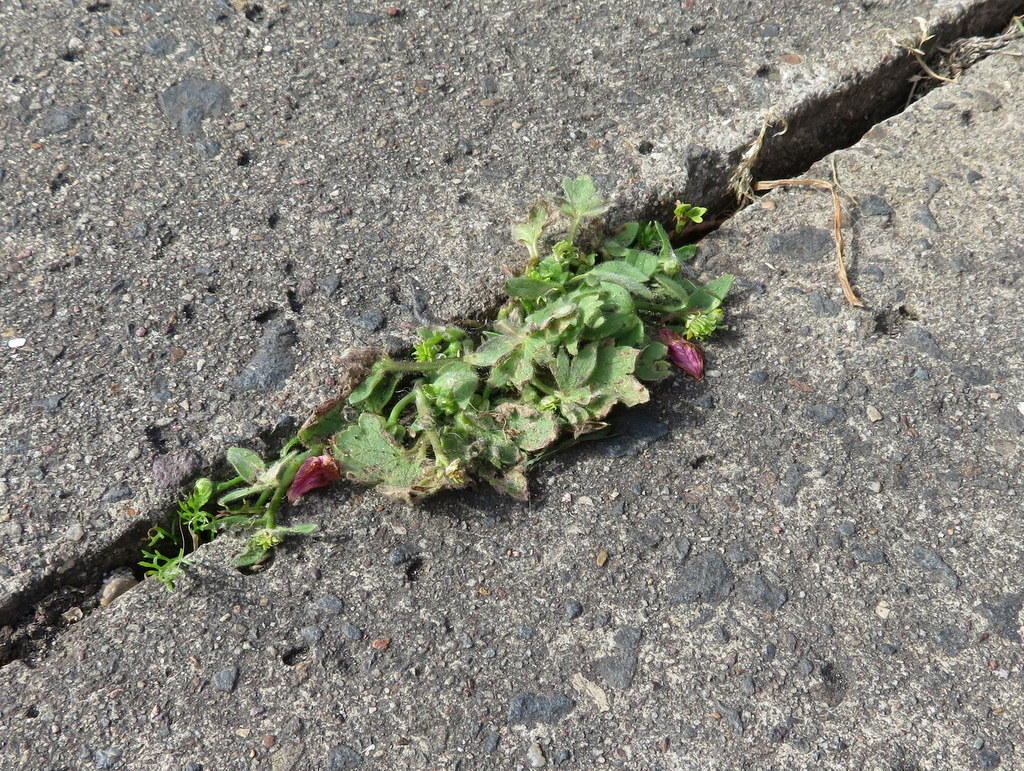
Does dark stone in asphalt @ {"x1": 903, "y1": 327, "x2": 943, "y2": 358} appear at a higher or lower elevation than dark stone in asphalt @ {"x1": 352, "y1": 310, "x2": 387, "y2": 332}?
lower

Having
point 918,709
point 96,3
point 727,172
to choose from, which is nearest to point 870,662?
point 918,709

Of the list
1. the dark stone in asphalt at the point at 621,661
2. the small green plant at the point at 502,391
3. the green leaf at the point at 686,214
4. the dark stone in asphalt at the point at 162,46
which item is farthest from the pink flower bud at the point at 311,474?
the dark stone in asphalt at the point at 162,46

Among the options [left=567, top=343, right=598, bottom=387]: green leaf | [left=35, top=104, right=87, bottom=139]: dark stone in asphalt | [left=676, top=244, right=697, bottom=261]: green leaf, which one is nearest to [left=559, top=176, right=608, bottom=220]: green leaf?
[left=676, top=244, right=697, bottom=261]: green leaf

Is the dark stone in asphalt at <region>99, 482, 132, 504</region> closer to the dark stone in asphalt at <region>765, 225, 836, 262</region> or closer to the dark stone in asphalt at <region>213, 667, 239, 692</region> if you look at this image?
the dark stone in asphalt at <region>213, 667, 239, 692</region>

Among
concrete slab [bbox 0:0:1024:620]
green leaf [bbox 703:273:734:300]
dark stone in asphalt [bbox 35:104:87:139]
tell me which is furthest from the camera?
dark stone in asphalt [bbox 35:104:87:139]

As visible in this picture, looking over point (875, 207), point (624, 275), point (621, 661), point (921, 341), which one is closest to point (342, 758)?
point (621, 661)
